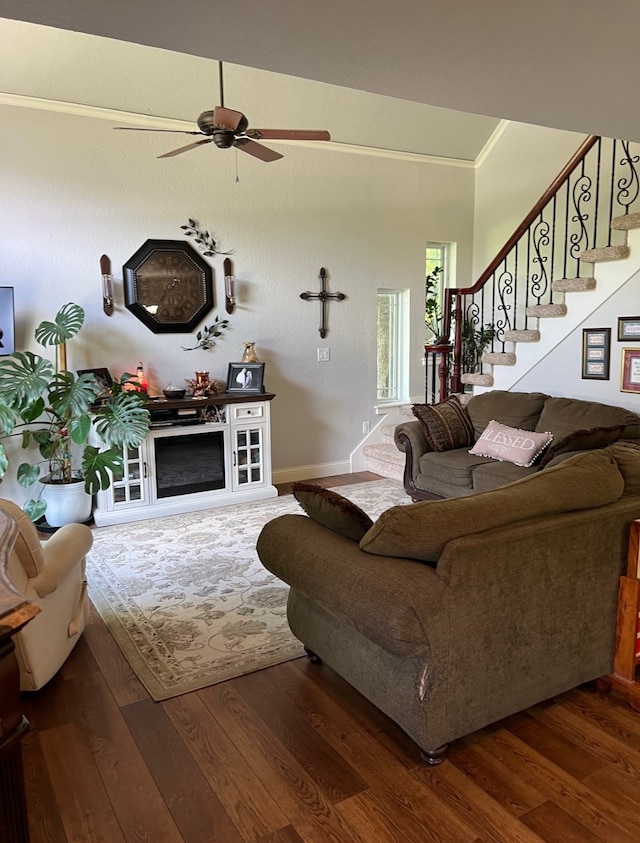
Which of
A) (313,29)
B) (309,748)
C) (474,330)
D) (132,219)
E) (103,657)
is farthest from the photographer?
(474,330)

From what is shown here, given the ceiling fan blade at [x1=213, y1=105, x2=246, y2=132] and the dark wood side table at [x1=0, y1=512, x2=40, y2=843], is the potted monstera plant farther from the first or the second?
the dark wood side table at [x1=0, y1=512, x2=40, y2=843]

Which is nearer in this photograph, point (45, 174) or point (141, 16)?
point (141, 16)

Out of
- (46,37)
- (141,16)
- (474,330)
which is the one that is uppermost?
(46,37)

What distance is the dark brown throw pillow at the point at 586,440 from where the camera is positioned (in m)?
A: 4.08

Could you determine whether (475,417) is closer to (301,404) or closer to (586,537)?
(301,404)

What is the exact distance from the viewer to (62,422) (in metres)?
4.67

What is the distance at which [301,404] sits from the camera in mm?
6066

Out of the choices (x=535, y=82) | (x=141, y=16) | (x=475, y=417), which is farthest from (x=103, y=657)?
(x=475, y=417)

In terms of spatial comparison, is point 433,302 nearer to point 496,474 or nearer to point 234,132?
point 496,474

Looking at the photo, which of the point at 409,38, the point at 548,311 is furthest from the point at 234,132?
the point at 548,311

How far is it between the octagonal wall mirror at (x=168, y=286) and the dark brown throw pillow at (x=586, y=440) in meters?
3.17

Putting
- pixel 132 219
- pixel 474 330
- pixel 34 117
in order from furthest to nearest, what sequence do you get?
pixel 474 330 → pixel 132 219 → pixel 34 117

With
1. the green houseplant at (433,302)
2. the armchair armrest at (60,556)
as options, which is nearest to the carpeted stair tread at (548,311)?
the green houseplant at (433,302)

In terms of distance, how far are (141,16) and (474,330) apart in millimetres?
5462
